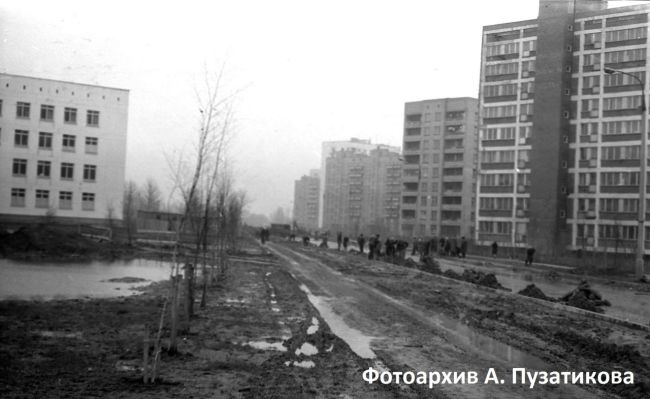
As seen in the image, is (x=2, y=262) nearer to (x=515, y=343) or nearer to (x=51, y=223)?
(x=51, y=223)

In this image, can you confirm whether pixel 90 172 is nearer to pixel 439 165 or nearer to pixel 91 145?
pixel 91 145

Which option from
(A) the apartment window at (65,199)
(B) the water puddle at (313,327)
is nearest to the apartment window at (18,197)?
(A) the apartment window at (65,199)

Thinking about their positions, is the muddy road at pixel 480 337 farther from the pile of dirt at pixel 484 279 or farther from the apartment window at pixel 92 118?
the apartment window at pixel 92 118

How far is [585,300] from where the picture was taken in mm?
18266

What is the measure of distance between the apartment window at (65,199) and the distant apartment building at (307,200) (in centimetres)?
7938

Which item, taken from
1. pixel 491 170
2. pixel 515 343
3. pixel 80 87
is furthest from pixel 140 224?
pixel 515 343

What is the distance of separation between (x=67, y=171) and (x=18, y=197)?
4.58m

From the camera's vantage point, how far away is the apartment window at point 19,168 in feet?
165

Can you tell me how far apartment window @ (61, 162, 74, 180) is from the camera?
53531 millimetres

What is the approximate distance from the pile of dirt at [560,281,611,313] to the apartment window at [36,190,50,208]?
154ft

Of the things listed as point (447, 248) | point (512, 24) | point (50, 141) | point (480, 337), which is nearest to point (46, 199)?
point (50, 141)

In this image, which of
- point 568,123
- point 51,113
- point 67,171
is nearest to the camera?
point 51,113

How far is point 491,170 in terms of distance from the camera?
64.0 meters

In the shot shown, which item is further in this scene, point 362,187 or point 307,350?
point 362,187
